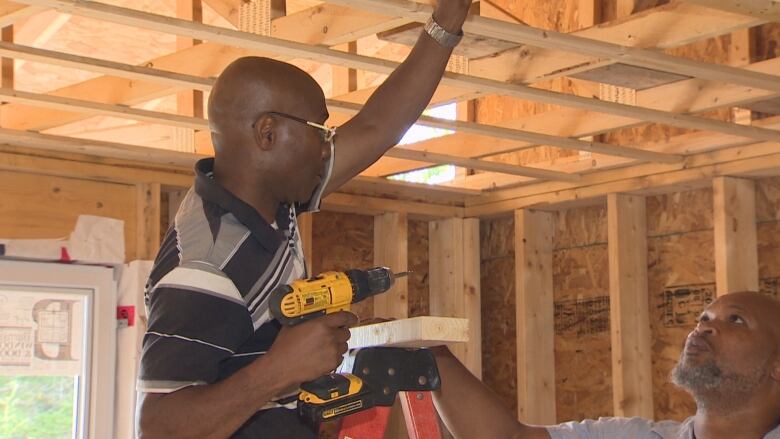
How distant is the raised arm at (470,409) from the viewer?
265cm

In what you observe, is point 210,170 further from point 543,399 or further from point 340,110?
point 543,399

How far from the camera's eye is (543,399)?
19.9 ft

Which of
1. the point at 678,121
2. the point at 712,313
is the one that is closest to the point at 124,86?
the point at 678,121

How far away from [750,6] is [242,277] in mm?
2084

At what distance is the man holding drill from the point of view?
158 cm

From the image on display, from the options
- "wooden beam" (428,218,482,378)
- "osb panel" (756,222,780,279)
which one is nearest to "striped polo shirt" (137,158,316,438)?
"osb panel" (756,222,780,279)

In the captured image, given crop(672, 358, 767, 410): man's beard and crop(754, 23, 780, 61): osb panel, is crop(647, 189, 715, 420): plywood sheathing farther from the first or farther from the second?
crop(672, 358, 767, 410): man's beard

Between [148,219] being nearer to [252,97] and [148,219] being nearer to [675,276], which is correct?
[675,276]

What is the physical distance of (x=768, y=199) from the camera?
5.23 metres

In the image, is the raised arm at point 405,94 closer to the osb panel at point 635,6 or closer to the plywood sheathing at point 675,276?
the osb panel at point 635,6

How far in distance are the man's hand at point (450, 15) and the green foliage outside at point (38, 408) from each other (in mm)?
3483

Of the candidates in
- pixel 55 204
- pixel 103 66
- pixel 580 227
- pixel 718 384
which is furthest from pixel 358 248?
pixel 718 384

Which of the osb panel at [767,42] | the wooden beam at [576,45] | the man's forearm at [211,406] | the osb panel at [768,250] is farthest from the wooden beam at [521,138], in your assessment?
the man's forearm at [211,406]

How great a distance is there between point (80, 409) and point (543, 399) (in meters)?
2.40
